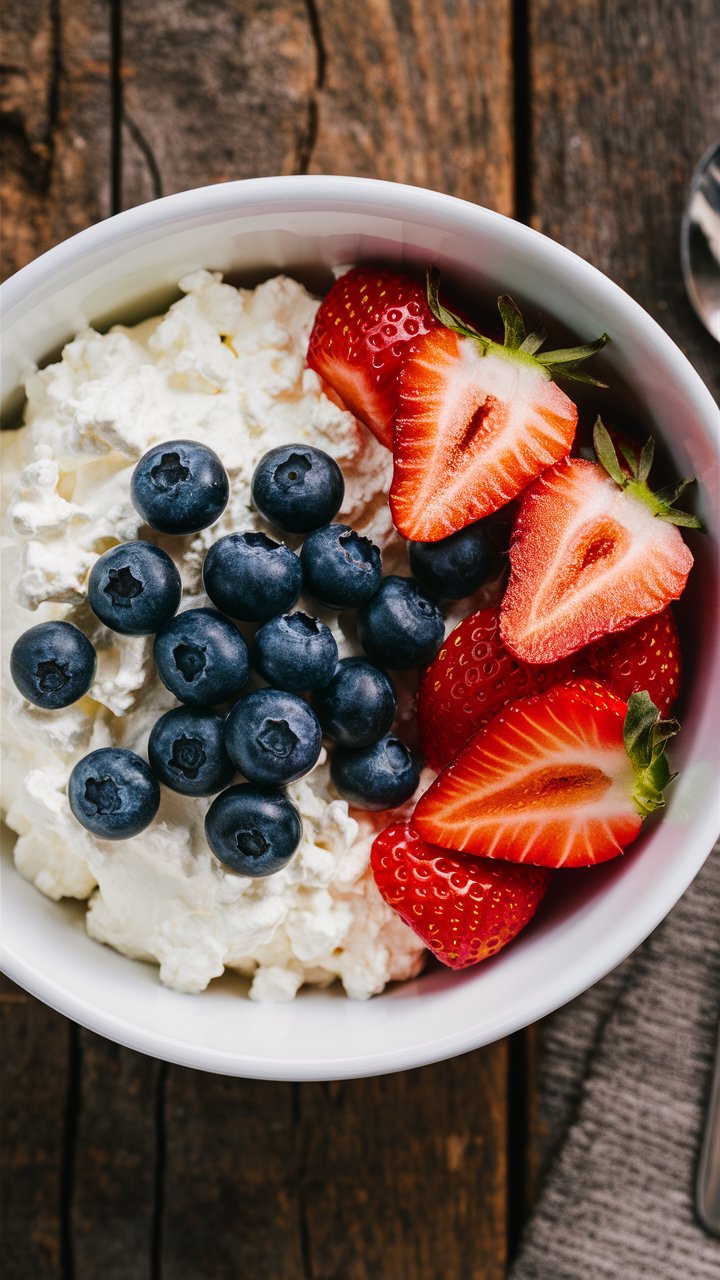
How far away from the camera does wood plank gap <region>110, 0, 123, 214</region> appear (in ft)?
3.87

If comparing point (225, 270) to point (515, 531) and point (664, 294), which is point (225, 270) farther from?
point (664, 294)

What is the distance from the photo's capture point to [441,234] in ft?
2.89

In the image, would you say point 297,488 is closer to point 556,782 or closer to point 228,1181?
point 556,782

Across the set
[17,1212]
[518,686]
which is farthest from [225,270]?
[17,1212]

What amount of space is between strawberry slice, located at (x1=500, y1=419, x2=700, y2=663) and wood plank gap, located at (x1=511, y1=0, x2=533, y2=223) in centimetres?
44

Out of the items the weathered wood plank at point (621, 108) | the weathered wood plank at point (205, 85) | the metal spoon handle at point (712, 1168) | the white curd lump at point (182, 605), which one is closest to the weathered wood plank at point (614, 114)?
the weathered wood plank at point (621, 108)

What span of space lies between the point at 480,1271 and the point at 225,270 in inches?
43.9

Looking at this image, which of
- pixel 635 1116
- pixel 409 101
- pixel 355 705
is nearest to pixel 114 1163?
pixel 635 1116

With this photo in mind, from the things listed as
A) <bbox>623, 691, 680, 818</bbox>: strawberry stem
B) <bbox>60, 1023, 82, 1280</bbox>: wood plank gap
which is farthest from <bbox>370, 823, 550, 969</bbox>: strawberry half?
<bbox>60, 1023, 82, 1280</bbox>: wood plank gap

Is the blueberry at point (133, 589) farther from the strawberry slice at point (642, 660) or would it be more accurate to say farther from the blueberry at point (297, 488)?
the strawberry slice at point (642, 660)

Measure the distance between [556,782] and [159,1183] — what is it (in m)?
0.70

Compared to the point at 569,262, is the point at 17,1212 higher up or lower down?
lower down

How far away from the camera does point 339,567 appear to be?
2.82 ft

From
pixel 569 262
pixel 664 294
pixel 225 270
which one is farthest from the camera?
pixel 664 294
